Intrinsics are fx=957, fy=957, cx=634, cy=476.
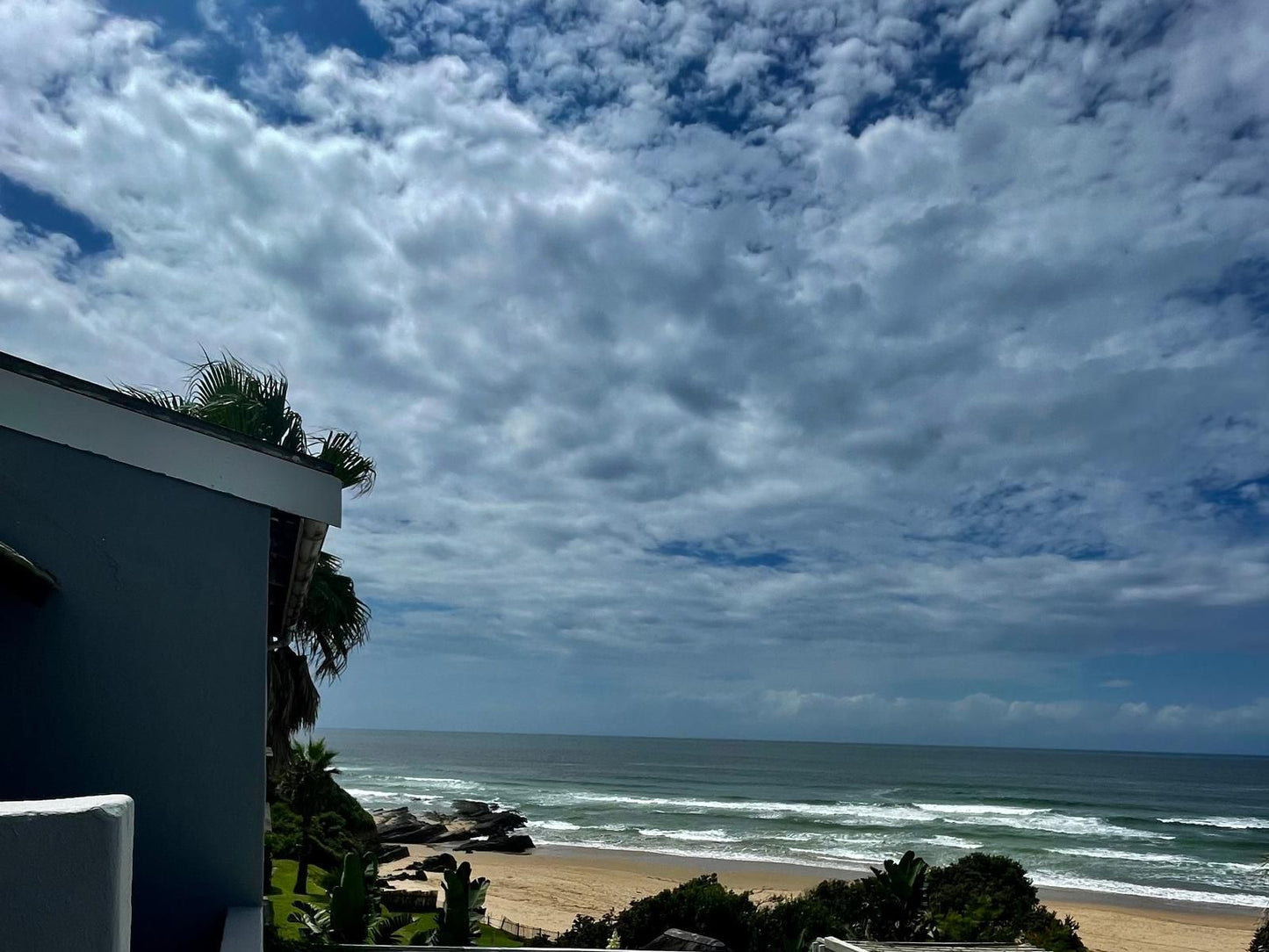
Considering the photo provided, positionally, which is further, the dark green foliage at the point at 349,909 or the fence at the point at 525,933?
the fence at the point at 525,933

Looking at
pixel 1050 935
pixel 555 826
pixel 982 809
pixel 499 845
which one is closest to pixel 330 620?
pixel 1050 935

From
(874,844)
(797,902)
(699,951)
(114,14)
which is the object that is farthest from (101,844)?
(874,844)

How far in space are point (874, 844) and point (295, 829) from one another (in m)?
23.7

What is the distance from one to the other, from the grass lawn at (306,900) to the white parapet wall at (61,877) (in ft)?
32.3

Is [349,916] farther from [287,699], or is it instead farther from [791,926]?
[791,926]

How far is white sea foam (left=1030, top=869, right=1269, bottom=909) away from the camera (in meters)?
28.6

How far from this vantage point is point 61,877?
1.80 meters

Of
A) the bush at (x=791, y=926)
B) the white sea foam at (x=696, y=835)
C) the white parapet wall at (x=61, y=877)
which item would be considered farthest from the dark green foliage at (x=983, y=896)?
the white sea foam at (x=696, y=835)

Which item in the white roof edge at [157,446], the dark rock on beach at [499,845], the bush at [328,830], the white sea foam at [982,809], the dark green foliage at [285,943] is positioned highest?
the white roof edge at [157,446]

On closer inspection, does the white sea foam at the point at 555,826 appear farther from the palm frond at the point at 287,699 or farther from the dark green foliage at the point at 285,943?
the dark green foliage at the point at 285,943

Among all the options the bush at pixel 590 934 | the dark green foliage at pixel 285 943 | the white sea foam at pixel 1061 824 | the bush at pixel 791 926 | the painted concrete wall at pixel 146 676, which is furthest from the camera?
the white sea foam at pixel 1061 824

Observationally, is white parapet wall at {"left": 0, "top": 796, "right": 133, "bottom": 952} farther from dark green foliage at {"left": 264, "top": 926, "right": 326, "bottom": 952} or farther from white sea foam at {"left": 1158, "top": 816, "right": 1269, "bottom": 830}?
white sea foam at {"left": 1158, "top": 816, "right": 1269, "bottom": 830}

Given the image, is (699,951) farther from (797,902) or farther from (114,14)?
(114,14)

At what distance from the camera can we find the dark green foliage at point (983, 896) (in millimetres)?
15367
